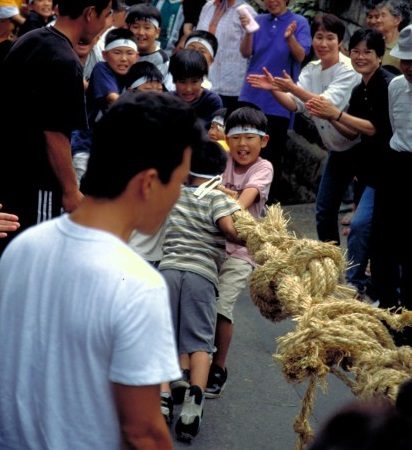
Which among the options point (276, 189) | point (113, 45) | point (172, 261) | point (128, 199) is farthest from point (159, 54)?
point (128, 199)

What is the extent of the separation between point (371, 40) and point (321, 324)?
11.5 ft

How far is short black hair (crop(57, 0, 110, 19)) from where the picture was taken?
161 inches

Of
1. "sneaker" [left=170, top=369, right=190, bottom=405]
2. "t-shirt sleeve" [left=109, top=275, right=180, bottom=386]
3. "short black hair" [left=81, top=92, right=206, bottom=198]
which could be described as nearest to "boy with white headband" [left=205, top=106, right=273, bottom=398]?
"sneaker" [left=170, top=369, right=190, bottom=405]

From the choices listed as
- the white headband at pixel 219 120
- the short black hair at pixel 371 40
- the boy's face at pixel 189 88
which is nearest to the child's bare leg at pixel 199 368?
the white headband at pixel 219 120

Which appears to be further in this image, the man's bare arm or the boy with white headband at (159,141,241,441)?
the boy with white headband at (159,141,241,441)

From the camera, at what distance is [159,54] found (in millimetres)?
7156

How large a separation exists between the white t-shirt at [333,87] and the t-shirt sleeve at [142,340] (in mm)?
4476

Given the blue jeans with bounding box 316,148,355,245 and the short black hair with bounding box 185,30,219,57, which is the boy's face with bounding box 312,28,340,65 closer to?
the blue jeans with bounding box 316,148,355,245

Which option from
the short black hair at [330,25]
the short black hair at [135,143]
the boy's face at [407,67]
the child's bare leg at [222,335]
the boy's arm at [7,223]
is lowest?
the child's bare leg at [222,335]

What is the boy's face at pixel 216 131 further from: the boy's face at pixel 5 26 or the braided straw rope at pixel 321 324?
the braided straw rope at pixel 321 324

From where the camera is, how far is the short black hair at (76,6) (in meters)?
4.09

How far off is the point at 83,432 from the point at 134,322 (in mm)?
325

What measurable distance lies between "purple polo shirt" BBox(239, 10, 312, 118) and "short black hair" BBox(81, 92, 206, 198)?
5.52 m

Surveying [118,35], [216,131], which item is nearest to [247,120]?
[216,131]
